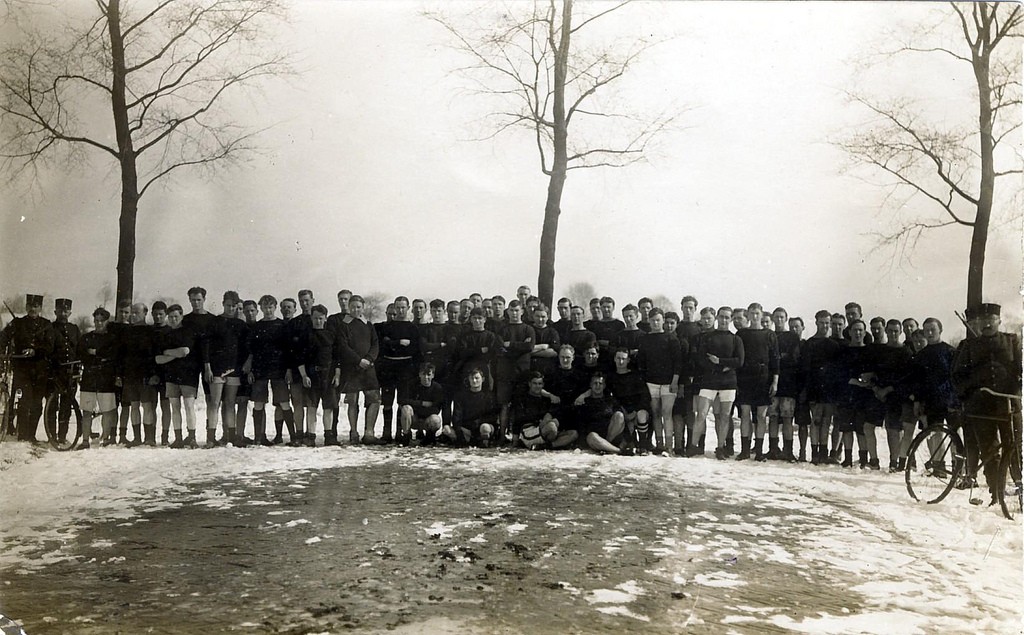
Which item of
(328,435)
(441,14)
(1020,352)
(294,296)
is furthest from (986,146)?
(328,435)

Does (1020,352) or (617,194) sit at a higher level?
(617,194)

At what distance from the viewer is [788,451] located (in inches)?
174

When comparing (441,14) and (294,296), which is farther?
(294,296)

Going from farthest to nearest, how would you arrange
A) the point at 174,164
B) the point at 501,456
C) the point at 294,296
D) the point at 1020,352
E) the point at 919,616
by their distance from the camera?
the point at 501,456, the point at 294,296, the point at 174,164, the point at 1020,352, the point at 919,616

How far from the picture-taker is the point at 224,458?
412cm

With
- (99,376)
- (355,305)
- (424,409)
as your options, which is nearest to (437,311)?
(355,305)

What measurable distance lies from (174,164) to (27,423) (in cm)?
166

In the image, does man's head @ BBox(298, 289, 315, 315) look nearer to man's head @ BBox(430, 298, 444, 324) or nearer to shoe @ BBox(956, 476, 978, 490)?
man's head @ BBox(430, 298, 444, 324)

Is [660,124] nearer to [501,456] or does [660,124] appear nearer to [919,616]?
[501,456]

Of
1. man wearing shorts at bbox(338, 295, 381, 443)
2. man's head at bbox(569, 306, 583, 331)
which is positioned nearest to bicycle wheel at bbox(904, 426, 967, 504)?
man's head at bbox(569, 306, 583, 331)

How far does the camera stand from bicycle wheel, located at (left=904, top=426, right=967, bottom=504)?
347 centimetres

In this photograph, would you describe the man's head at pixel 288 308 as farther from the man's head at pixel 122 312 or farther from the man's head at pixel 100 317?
the man's head at pixel 100 317

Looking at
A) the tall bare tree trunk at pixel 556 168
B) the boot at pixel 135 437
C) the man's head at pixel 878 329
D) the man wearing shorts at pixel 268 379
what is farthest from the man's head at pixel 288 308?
the man's head at pixel 878 329

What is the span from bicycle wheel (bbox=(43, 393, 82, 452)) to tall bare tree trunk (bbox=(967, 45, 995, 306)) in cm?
498
